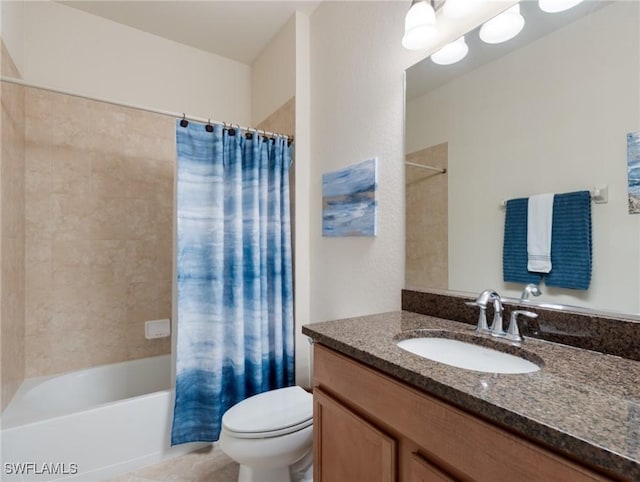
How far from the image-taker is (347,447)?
37.3 inches

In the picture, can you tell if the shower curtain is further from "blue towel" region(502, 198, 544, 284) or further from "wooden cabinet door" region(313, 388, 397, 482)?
"blue towel" region(502, 198, 544, 284)

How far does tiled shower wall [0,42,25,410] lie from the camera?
1586mm

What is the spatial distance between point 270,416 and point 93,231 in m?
1.78

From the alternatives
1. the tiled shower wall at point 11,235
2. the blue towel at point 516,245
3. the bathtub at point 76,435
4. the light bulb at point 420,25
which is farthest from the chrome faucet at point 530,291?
the tiled shower wall at point 11,235

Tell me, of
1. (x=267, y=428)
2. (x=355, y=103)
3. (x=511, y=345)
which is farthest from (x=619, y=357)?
(x=355, y=103)

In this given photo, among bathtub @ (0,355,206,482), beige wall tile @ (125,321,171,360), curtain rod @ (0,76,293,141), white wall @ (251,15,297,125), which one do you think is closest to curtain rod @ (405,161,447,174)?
curtain rod @ (0,76,293,141)

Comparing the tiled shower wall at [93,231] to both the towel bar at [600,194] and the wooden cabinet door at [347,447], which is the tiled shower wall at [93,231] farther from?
the towel bar at [600,194]

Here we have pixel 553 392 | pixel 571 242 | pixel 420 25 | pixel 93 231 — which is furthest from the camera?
pixel 93 231

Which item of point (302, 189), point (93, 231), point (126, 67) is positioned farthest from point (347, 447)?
point (126, 67)

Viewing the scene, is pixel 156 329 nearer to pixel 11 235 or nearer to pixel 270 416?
pixel 11 235

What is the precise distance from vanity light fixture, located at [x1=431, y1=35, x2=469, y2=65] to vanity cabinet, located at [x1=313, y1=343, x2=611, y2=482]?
1.20 m

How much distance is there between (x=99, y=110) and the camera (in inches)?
87.0

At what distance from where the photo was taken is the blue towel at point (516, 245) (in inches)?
41.1

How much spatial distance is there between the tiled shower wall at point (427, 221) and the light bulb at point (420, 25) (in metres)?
0.41
